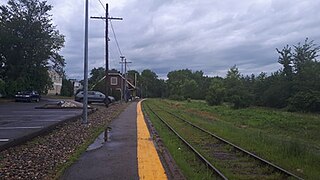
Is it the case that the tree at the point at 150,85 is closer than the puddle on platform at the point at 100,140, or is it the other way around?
the puddle on platform at the point at 100,140

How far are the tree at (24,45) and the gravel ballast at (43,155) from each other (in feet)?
127

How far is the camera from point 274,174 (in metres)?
8.68

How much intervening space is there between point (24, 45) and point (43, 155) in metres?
45.3

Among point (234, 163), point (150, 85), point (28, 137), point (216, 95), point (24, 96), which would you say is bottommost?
point (234, 163)

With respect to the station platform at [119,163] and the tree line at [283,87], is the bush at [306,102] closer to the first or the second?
the tree line at [283,87]

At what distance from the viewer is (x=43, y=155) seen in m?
10.8

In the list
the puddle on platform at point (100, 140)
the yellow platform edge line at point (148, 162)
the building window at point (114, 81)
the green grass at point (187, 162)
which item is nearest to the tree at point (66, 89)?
the building window at point (114, 81)

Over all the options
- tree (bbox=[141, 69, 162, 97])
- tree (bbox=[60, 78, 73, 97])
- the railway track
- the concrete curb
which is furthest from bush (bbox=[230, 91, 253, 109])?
tree (bbox=[141, 69, 162, 97])

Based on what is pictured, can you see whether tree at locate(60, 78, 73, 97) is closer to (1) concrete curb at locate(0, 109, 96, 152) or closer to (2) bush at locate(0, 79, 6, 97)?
(2) bush at locate(0, 79, 6, 97)

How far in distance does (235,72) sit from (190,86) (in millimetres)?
49733

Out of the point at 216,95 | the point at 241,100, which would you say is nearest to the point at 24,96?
the point at 241,100

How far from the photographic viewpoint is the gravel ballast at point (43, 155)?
8.42m

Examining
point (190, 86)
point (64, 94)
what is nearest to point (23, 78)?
point (64, 94)

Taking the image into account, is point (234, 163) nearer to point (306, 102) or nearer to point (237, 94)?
point (306, 102)
